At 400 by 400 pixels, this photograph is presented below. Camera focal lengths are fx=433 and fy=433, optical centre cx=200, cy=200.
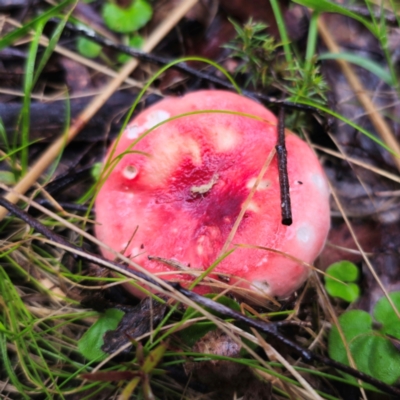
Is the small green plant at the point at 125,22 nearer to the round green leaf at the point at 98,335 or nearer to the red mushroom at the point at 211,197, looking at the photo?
the red mushroom at the point at 211,197

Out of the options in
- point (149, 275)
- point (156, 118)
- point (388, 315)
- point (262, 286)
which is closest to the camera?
point (149, 275)

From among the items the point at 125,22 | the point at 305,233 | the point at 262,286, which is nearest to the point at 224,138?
the point at 305,233

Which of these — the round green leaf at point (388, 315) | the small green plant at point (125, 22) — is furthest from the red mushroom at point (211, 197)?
the small green plant at point (125, 22)

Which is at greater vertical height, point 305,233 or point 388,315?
point 305,233

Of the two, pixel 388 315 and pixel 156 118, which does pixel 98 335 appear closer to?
pixel 156 118

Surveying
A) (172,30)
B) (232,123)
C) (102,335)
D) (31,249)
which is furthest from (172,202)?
(172,30)

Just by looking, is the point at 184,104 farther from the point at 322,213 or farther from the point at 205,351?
the point at 205,351
